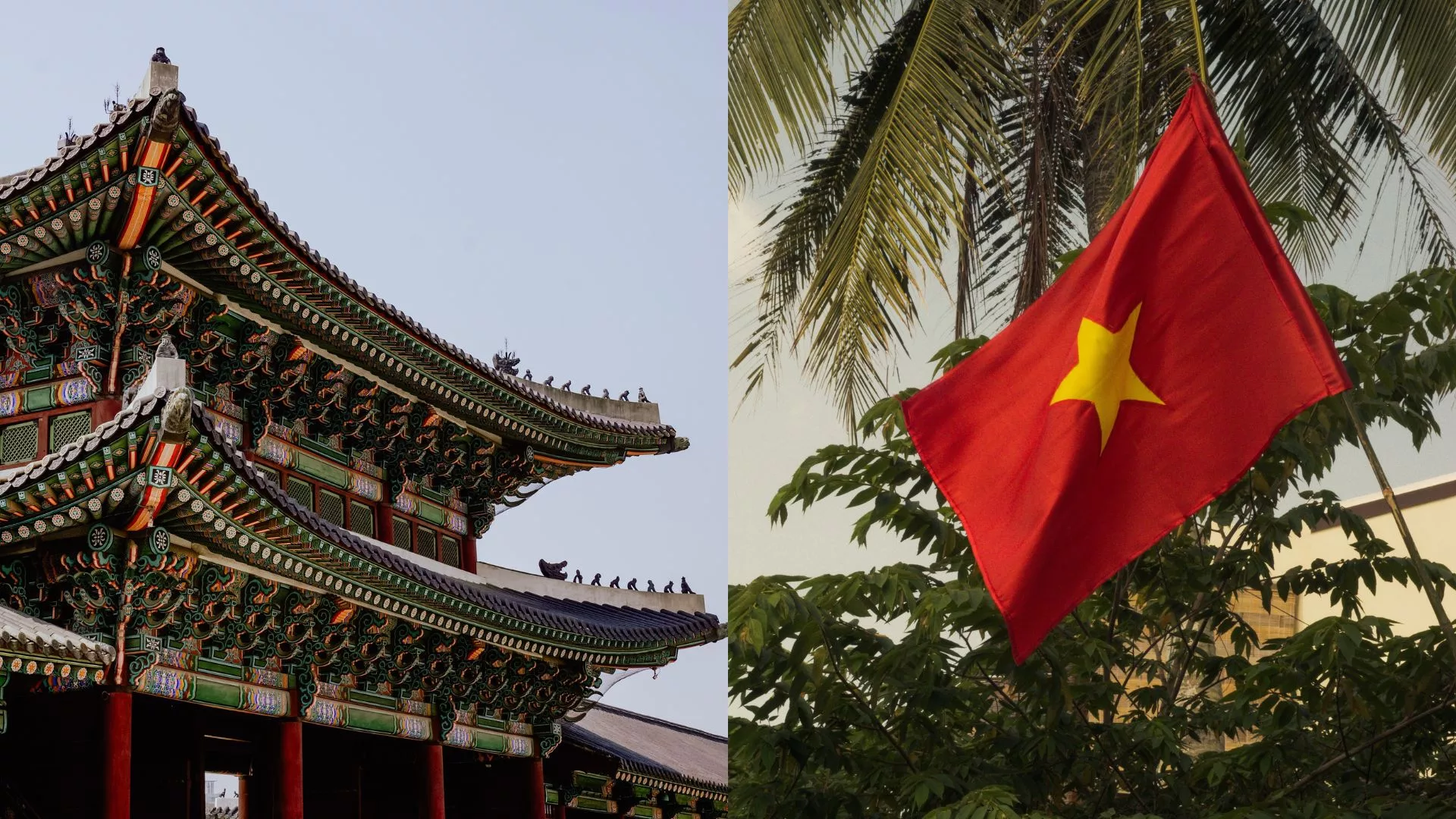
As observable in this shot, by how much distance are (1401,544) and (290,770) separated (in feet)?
25.6

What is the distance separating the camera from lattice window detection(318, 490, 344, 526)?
14102 mm

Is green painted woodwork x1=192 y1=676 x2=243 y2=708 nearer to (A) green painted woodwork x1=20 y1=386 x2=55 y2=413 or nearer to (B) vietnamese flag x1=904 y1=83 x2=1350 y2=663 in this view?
(A) green painted woodwork x1=20 y1=386 x2=55 y2=413

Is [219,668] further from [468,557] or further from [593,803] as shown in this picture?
[593,803]

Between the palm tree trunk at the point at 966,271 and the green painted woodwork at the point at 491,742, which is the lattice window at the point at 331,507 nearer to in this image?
the green painted woodwork at the point at 491,742

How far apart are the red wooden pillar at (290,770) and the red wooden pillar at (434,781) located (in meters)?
1.86

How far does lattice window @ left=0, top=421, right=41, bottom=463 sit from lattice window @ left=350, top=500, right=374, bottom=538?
3219 millimetres

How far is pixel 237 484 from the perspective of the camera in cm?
1023

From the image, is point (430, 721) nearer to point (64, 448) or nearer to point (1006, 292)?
point (64, 448)

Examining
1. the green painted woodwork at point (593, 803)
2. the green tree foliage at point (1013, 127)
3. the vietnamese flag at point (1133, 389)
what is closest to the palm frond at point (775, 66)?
the green tree foliage at point (1013, 127)

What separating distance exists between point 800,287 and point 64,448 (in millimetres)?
4503

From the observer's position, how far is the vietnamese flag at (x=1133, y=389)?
540 centimetres

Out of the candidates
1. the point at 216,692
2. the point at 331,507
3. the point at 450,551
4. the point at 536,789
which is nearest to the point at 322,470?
the point at 331,507

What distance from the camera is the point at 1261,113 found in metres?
9.34

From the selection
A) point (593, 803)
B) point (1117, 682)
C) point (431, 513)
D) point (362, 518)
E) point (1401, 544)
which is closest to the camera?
point (1117, 682)
